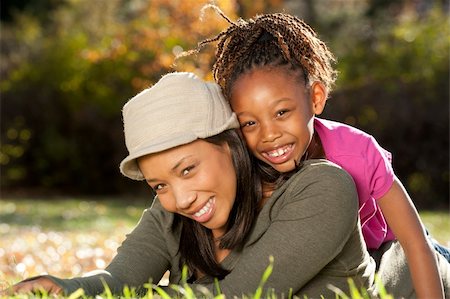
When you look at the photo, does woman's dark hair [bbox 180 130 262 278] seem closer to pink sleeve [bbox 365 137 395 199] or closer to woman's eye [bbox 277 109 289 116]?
woman's eye [bbox 277 109 289 116]

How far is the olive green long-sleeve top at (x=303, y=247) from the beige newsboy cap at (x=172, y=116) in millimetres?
435

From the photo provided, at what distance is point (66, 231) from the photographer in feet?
46.4

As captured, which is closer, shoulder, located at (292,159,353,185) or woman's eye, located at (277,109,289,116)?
shoulder, located at (292,159,353,185)

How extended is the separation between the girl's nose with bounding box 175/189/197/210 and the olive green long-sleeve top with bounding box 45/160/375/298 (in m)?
0.32

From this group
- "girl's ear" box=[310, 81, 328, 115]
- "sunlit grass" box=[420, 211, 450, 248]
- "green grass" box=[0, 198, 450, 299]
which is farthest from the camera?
"sunlit grass" box=[420, 211, 450, 248]

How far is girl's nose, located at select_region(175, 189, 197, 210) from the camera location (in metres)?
3.68

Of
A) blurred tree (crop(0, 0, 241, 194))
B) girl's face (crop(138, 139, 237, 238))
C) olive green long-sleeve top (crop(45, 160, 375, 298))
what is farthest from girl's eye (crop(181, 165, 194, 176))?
blurred tree (crop(0, 0, 241, 194))

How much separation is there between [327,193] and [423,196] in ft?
48.7

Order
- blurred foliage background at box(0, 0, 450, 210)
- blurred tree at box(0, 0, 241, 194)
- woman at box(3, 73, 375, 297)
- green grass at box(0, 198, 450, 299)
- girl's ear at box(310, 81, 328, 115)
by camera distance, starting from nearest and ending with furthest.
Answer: woman at box(3, 73, 375, 297) → girl's ear at box(310, 81, 328, 115) → green grass at box(0, 198, 450, 299) → blurred foliage background at box(0, 0, 450, 210) → blurred tree at box(0, 0, 241, 194)

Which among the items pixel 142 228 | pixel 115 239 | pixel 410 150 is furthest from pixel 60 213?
pixel 142 228

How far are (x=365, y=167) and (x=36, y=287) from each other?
1.57m

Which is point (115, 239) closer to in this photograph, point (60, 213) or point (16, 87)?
point (60, 213)

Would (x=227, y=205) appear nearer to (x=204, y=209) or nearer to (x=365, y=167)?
(x=204, y=209)

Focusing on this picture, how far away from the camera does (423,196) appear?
17938 millimetres
